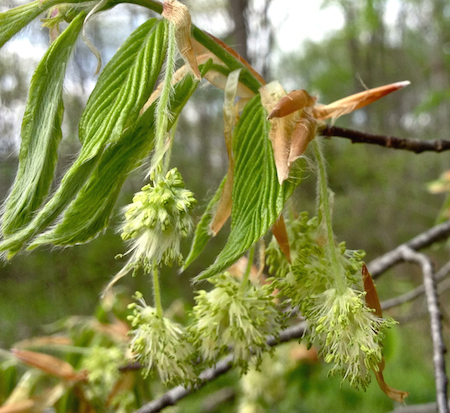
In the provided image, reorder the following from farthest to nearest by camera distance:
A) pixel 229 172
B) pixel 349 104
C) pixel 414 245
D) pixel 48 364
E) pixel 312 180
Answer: pixel 312 180 → pixel 414 245 → pixel 48 364 → pixel 349 104 → pixel 229 172

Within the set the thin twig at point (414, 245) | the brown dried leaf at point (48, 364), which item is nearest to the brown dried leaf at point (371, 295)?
the thin twig at point (414, 245)

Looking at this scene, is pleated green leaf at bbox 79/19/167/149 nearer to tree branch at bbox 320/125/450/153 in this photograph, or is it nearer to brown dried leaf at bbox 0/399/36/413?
tree branch at bbox 320/125/450/153

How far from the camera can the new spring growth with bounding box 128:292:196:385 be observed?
0.63 metres

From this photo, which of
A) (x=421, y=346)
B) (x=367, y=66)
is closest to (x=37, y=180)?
(x=421, y=346)

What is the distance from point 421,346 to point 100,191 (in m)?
6.30

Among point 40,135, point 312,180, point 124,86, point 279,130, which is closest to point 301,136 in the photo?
point 279,130

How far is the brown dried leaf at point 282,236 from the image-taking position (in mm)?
628

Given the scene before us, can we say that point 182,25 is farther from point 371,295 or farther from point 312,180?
point 312,180

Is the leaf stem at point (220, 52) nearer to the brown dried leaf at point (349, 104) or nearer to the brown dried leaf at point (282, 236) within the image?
the brown dried leaf at point (349, 104)

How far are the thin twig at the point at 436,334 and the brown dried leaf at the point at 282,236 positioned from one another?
1.25 ft

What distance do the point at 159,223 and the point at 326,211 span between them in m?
0.25

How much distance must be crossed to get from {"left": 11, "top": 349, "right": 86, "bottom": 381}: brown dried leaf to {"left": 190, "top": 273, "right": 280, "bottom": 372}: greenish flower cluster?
2.07ft

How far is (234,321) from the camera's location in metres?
0.63

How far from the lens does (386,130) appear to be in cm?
859
